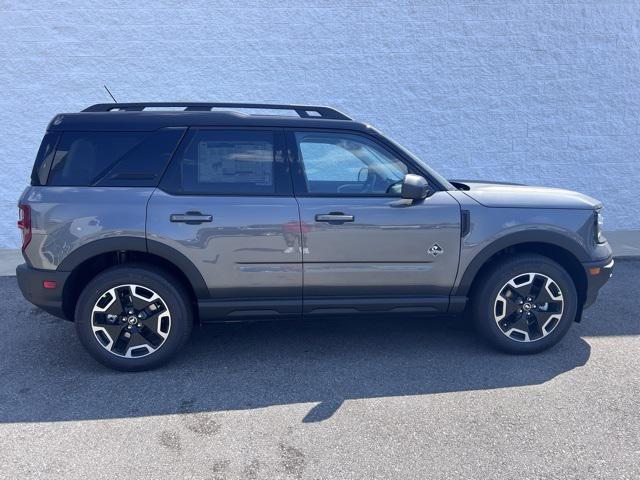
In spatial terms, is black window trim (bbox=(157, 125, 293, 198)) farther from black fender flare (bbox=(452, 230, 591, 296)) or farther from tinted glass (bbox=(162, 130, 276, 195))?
black fender flare (bbox=(452, 230, 591, 296))

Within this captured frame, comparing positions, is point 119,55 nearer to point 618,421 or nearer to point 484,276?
point 484,276

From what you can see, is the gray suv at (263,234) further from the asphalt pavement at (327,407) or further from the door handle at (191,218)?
the asphalt pavement at (327,407)

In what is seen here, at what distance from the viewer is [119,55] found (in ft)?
24.0

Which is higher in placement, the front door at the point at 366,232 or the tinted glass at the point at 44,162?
the tinted glass at the point at 44,162

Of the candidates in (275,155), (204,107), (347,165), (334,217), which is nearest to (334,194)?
(334,217)

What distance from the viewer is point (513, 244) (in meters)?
3.85

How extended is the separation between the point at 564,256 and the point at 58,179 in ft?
13.0

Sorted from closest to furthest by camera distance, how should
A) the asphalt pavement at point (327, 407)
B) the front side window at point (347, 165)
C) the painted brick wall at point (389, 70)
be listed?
the asphalt pavement at point (327, 407) → the front side window at point (347, 165) → the painted brick wall at point (389, 70)

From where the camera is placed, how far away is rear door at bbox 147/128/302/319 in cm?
355

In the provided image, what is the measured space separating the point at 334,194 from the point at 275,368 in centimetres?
140

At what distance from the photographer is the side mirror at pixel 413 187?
11.6 feet

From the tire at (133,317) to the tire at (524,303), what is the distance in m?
2.33

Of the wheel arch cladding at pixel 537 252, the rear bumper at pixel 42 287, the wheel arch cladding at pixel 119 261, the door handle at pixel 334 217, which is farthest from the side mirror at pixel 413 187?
the rear bumper at pixel 42 287

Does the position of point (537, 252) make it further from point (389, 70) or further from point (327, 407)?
point (389, 70)
